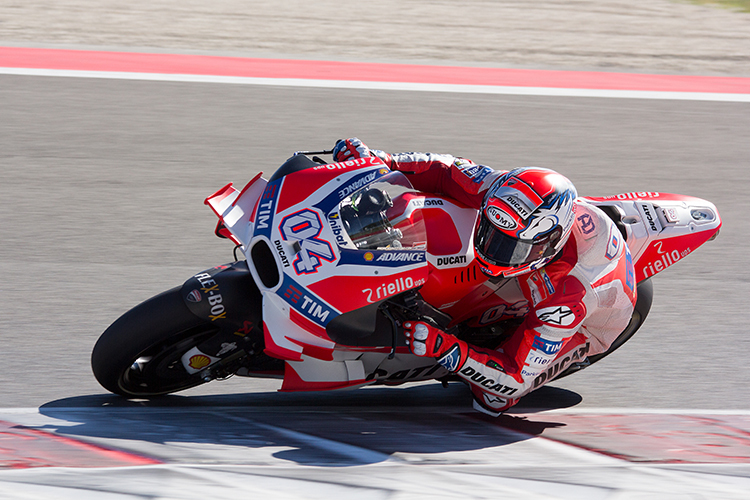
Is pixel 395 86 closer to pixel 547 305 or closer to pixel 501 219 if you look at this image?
pixel 547 305

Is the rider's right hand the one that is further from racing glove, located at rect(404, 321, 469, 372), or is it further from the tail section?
the tail section

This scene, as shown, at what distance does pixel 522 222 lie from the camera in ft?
10.5

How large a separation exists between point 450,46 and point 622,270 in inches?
280

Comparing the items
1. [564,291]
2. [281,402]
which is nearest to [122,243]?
[281,402]

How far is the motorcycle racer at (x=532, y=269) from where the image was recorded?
3.23m

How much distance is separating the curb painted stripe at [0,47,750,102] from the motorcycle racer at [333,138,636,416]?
16.8 ft

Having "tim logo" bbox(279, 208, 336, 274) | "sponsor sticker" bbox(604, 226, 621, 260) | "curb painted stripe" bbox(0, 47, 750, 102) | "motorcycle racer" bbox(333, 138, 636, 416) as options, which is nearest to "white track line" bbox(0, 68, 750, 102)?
"curb painted stripe" bbox(0, 47, 750, 102)

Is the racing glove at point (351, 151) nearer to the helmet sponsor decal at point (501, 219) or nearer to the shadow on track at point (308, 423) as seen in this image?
the helmet sponsor decal at point (501, 219)

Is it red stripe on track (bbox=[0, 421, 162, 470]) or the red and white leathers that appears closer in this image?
red stripe on track (bbox=[0, 421, 162, 470])

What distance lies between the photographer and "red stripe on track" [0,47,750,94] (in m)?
8.80

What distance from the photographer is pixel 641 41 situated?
35.6 ft

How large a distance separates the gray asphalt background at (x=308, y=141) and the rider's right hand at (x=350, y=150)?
1.15 m

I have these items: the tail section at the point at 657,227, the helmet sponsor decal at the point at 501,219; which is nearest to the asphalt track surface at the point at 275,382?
the tail section at the point at 657,227

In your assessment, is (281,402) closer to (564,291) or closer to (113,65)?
(564,291)
